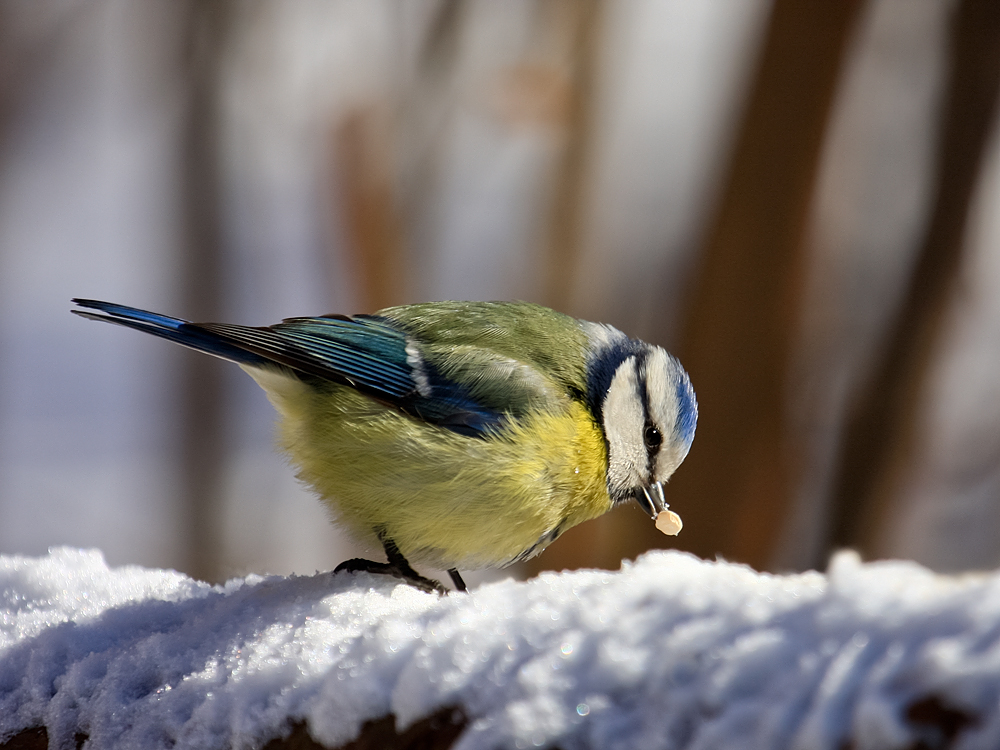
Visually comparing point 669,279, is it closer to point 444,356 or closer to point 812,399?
point 812,399

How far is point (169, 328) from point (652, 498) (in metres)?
0.79

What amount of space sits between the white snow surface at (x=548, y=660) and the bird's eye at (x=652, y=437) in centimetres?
55

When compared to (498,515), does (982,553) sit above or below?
below

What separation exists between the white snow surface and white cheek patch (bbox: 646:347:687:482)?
0.57m

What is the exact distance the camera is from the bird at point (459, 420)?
120 centimetres

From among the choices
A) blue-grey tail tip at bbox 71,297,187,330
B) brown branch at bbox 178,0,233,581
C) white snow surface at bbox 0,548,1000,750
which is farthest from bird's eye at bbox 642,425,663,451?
brown branch at bbox 178,0,233,581

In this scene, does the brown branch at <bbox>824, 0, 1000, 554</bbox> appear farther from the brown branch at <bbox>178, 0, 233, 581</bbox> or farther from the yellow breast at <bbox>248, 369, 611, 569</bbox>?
the brown branch at <bbox>178, 0, 233, 581</bbox>

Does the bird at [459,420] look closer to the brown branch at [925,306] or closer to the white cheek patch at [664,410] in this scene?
the white cheek patch at [664,410]

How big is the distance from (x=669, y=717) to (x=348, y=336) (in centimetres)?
97

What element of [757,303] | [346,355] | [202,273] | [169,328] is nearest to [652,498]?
[346,355]

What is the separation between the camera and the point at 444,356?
135cm

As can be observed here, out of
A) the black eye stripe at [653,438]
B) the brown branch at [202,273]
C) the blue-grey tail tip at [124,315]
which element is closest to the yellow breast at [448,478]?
the black eye stripe at [653,438]

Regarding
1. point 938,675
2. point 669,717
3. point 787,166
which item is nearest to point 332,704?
point 669,717

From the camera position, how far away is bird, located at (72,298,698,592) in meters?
1.20
